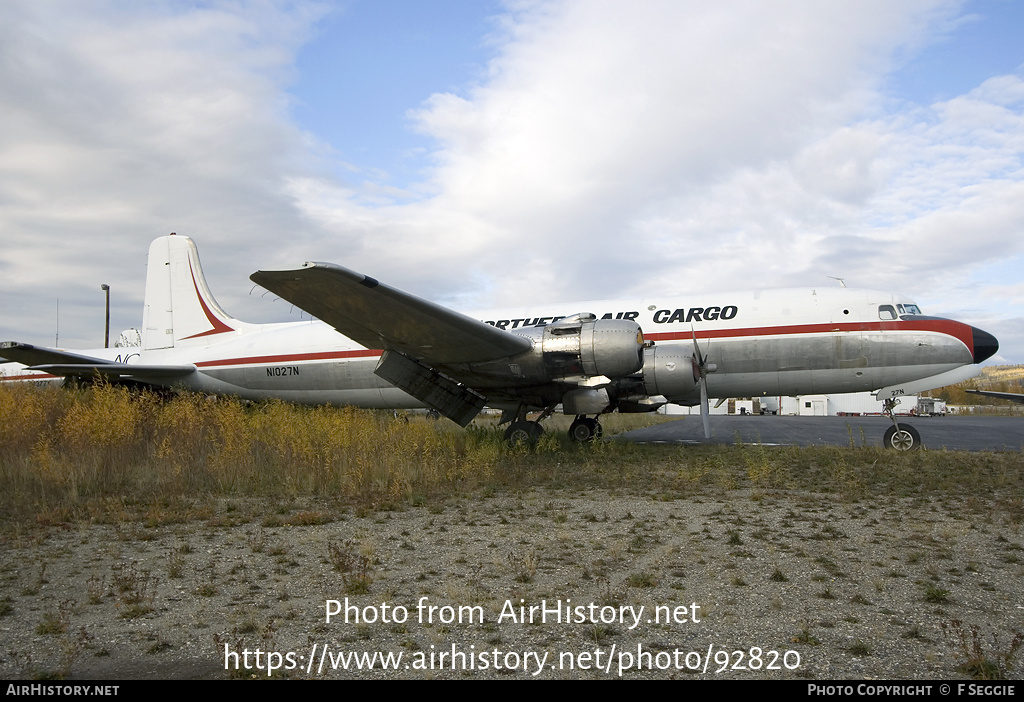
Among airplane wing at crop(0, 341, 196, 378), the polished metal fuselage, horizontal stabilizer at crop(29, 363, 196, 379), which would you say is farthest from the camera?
horizontal stabilizer at crop(29, 363, 196, 379)

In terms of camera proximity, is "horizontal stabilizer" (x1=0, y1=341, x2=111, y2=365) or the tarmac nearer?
"horizontal stabilizer" (x1=0, y1=341, x2=111, y2=365)

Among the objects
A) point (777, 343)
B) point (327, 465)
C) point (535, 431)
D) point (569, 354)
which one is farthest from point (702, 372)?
point (327, 465)

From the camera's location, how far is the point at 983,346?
13.2 meters

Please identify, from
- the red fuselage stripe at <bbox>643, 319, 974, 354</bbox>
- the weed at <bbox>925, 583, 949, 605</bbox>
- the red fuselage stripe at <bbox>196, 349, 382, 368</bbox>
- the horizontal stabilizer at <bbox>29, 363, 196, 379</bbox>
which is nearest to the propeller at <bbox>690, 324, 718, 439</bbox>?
the red fuselage stripe at <bbox>643, 319, 974, 354</bbox>

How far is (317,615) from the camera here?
4.00 metres

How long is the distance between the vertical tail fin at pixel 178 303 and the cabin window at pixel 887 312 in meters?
18.4

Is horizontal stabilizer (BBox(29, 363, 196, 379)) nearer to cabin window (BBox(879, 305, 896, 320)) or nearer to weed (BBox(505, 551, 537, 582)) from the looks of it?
weed (BBox(505, 551, 537, 582))

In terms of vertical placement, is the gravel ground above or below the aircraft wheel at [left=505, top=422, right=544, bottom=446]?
below

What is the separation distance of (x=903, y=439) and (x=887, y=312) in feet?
9.45

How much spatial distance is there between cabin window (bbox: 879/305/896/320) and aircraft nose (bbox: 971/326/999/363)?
1642mm

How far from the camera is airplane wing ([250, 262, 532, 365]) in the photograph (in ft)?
29.9

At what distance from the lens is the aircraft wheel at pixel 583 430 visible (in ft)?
46.5
